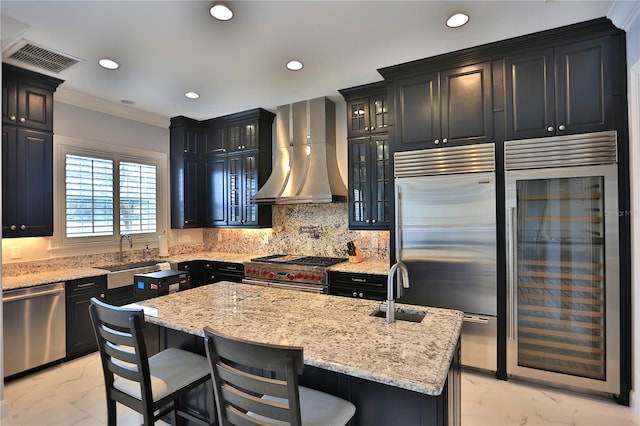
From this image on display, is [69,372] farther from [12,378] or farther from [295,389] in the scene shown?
[295,389]

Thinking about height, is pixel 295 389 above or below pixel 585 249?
below

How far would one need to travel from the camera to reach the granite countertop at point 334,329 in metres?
1.28

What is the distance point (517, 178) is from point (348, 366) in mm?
2398

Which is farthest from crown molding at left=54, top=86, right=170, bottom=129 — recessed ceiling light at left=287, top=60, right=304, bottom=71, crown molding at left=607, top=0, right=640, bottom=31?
crown molding at left=607, top=0, right=640, bottom=31

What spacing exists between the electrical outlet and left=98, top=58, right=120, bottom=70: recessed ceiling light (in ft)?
7.03

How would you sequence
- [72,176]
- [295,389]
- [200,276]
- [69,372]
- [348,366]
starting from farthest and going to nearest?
[200,276]
[72,176]
[69,372]
[348,366]
[295,389]

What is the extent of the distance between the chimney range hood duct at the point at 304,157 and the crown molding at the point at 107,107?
186 cm

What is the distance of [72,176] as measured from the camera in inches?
155

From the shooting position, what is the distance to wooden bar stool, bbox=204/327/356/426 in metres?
1.14

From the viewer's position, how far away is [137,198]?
4.65m

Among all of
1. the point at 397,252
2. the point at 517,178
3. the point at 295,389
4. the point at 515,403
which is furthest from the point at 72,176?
the point at 515,403

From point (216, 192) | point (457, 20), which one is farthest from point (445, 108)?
point (216, 192)

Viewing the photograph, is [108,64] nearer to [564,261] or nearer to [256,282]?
[256,282]

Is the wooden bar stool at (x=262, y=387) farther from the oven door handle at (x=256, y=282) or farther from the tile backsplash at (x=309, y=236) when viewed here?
the tile backsplash at (x=309, y=236)
